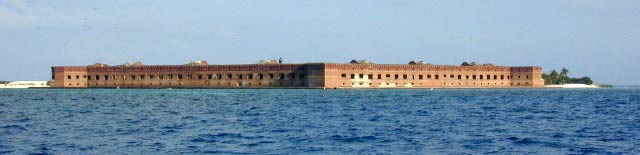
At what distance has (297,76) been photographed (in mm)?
115250

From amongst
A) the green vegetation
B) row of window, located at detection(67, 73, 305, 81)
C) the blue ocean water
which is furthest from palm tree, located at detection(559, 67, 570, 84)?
the blue ocean water

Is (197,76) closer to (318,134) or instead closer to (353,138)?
(318,134)

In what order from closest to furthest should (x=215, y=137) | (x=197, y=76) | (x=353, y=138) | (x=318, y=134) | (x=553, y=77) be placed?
(x=353, y=138), (x=215, y=137), (x=318, y=134), (x=197, y=76), (x=553, y=77)

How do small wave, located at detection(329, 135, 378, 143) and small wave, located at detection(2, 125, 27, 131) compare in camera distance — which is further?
small wave, located at detection(2, 125, 27, 131)

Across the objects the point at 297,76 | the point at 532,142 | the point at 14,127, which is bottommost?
the point at 532,142

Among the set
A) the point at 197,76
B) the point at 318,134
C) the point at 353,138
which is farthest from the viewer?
the point at 197,76

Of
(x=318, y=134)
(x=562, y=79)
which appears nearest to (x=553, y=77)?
(x=562, y=79)

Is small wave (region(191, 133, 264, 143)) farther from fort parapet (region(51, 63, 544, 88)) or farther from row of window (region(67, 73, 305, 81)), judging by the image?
row of window (region(67, 73, 305, 81))

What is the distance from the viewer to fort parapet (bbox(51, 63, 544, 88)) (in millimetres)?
113188

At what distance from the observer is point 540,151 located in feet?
75.6

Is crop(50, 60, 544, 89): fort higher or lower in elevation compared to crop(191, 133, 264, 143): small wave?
higher

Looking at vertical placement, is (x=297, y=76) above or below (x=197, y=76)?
below

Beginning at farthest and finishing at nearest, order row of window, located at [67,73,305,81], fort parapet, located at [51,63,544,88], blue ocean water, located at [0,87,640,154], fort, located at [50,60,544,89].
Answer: row of window, located at [67,73,305,81] < fort, located at [50,60,544,89] < fort parapet, located at [51,63,544,88] < blue ocean water, located at [0,87,640,154]

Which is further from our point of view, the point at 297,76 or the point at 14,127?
the point at 297,76
